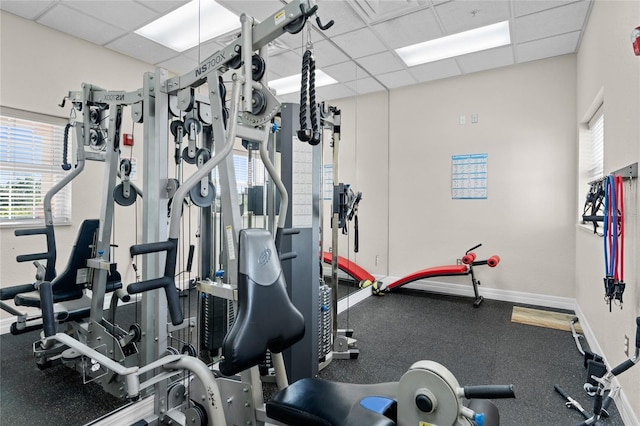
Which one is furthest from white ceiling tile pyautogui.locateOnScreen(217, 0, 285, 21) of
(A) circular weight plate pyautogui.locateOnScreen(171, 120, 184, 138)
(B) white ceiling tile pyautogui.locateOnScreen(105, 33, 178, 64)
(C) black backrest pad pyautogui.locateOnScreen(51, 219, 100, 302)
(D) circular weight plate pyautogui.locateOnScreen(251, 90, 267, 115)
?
(C) black backrest pad pyautogui.locateOnScreen(51, 219, 100, 302)

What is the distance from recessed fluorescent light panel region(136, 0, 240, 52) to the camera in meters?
2.53

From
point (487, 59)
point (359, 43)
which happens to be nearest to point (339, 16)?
point (359, 43)

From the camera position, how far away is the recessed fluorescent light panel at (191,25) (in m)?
2.53

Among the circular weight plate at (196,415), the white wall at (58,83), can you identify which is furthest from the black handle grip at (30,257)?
the circular weight plate at (196,415)

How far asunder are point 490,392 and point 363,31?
3362 mm

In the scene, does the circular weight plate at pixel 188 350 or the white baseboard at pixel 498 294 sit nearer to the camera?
the circular weight plate at pixel 188 350

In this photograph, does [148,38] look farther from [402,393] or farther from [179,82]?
[402,393]

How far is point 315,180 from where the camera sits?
237cm

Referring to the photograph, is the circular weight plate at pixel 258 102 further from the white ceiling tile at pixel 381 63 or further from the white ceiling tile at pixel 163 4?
the white ceiling tile at pixel 381 63

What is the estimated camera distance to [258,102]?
59.8 inches

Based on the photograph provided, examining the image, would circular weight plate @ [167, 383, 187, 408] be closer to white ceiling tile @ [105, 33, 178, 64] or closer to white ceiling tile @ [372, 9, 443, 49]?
white ceiling tile @ [105, 33, 178, 64]

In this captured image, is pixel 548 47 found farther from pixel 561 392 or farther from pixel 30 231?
pixel 30 231

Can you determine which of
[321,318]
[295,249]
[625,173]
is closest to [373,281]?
[321,318]

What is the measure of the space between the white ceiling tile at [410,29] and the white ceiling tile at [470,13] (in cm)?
10
